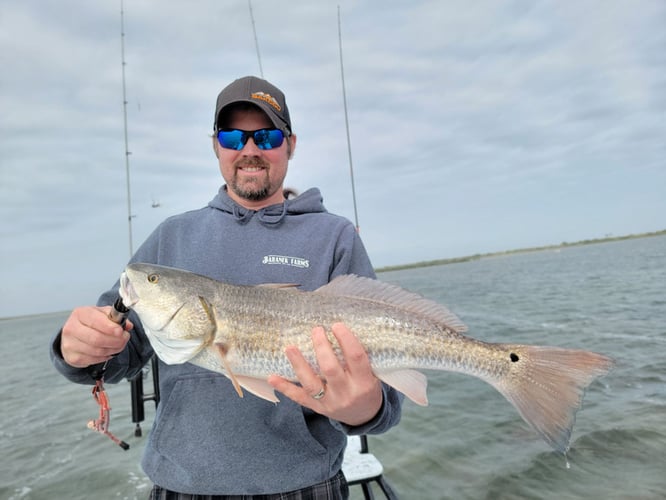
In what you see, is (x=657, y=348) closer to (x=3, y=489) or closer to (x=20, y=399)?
(x=3, y=489)

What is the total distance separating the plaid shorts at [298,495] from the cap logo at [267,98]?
2.80 m

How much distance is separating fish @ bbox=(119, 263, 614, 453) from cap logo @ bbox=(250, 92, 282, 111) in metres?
1.50

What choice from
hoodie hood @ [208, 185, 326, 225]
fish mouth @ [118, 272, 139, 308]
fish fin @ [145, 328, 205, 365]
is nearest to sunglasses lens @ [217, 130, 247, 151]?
hoodie hood @ [208, 185, 326, 225]

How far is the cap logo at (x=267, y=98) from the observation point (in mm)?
3410

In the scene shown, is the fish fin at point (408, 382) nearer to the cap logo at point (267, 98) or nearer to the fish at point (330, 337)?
the fish at point (330, 337)

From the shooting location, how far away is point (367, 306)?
2.88 meters

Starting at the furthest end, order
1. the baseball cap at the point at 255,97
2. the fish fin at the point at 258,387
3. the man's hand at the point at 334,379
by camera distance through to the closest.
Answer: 1. the baseball cap at the point at 255,97
2. the fish fin at the point at 258,387
3. the man's hand at the point at 334,379

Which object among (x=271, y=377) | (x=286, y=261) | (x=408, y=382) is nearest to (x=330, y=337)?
(x=271, y=377)

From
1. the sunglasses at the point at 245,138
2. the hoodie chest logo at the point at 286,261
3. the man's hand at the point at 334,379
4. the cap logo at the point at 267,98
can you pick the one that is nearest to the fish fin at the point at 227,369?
the man's hand at the point at 334,379

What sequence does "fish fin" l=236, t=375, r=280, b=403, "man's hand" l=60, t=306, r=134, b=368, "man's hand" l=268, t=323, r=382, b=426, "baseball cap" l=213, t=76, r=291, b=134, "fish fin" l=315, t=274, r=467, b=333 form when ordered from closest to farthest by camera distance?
"man's hand" l=60, t=306, r=134, b=368, "man's hand" l=268, t=323, r=382, b=426, "fish fin" l=236, t=375, r=280, b=403, "fish fin" l=315, t=274, r=467, b=333, "baseball cap" l=213, t=76, r=291, b=134

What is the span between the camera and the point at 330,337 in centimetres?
277

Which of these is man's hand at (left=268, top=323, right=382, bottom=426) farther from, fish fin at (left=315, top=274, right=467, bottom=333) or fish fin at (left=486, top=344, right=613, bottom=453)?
fish fin at (left=486, top=344, right=613, bottom=453)

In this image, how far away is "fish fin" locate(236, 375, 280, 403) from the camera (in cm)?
259

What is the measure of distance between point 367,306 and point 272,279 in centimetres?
76
